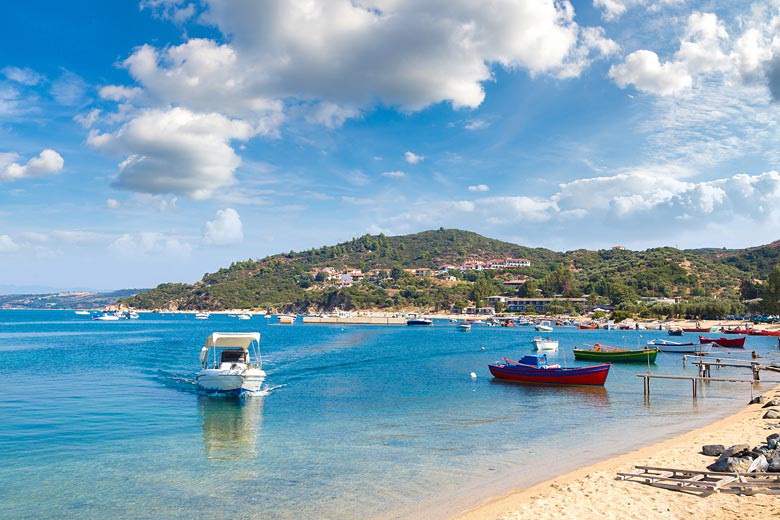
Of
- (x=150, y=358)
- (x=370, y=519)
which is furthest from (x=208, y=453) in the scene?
(x=150, y=358)

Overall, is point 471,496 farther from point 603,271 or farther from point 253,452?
point 603,271

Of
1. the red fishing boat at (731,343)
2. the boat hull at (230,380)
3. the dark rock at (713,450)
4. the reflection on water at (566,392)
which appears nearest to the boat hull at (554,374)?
the reflection on water at (566,392)

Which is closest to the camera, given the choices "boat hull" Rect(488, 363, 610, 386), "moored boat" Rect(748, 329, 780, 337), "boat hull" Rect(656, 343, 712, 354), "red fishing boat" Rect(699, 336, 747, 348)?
"boat hull" Rect(488, 363, 610, 386)

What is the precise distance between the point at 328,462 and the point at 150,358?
43.8 meters

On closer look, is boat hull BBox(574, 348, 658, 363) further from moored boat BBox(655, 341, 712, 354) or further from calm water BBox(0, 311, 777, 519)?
moored boat BBox(655, 341, 712, 354)

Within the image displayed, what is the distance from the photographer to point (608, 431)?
22812mm

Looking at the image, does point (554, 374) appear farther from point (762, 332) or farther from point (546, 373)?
point (762, 332)

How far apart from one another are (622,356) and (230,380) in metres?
37.6

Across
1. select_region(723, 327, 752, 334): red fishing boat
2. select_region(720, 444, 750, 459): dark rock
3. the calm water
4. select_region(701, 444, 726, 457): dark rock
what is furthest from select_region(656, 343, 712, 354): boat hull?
select_region(720, 444, 750, 459): dark rock

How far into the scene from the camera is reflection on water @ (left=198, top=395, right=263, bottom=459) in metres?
20.0

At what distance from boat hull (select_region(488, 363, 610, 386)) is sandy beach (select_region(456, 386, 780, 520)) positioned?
57.9 feet

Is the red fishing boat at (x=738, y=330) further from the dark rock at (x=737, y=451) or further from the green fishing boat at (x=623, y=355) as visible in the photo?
the dark rock at (x=737, y=451)

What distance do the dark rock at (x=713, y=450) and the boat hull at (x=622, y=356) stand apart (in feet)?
115

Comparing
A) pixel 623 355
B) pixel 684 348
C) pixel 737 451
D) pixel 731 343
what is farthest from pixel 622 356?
pixel 737 451
